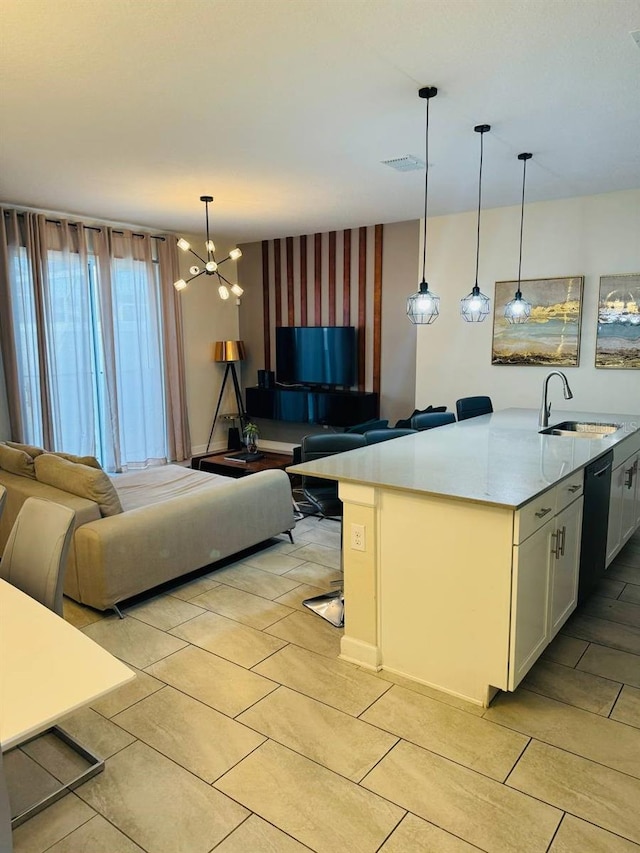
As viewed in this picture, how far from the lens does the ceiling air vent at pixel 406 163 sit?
4.07 m

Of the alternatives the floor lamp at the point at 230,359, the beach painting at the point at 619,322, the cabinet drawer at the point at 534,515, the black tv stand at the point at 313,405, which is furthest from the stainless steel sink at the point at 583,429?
the floor lamp at the point at 230,359

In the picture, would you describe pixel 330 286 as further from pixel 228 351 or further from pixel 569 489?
pixel 569 489

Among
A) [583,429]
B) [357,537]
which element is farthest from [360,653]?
[583,429]

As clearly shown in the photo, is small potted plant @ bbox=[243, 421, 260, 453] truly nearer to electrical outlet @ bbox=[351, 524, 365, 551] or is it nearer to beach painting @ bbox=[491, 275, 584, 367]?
beach painting @ bbox=[491, 275, 584, 367]

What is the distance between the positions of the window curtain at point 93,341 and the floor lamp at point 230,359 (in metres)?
0.65

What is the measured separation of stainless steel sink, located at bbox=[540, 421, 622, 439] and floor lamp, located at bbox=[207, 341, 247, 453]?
4.44 metres

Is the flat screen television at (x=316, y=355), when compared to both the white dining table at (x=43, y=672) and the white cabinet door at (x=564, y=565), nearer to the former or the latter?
the white cabinet door at (x=564, y=565)

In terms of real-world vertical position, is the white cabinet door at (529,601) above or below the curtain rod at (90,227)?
below

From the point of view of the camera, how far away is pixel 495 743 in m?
2.26

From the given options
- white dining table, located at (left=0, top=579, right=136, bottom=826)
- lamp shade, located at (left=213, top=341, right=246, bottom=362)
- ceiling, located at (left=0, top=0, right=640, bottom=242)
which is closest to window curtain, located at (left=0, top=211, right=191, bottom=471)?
lamp shade, located at (left=213, top=341, right=246, bottom=362)

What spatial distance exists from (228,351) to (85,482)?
4.30 m

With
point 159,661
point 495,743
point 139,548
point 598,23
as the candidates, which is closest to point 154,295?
point 139,548

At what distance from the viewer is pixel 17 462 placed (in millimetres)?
3889

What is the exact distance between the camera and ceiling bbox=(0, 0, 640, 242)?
2.35 meters
